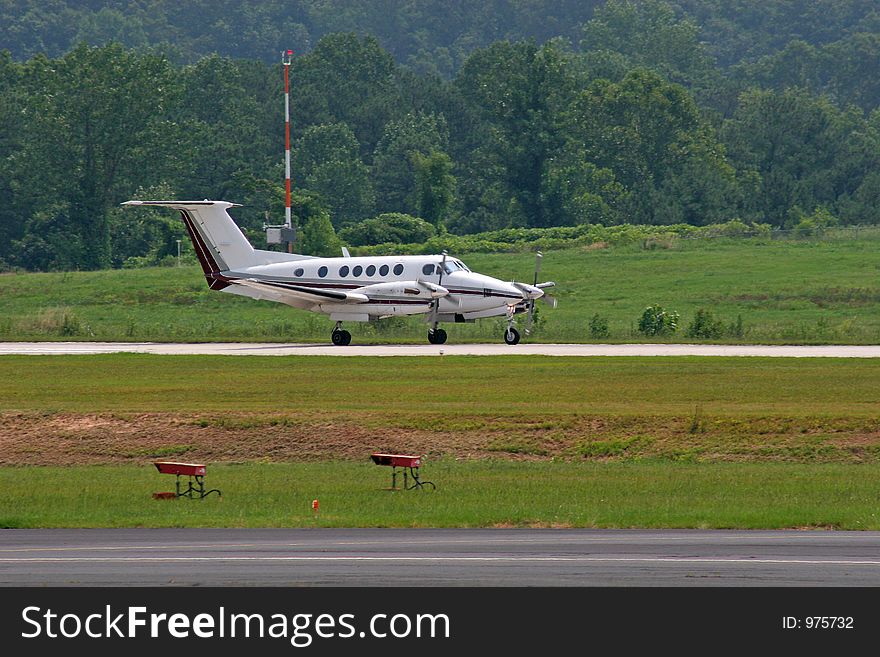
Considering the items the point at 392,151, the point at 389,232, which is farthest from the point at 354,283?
the point at 392,151

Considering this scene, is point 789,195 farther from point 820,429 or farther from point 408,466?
point 408,466

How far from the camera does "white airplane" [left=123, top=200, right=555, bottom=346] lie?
5178 centimetres

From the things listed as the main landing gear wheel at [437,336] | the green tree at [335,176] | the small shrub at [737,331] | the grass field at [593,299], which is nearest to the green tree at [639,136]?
the green tree at [335,176]

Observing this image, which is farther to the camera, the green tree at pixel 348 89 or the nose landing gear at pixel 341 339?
the green tree at pixel 348 89

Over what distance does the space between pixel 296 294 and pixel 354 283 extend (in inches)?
79.5

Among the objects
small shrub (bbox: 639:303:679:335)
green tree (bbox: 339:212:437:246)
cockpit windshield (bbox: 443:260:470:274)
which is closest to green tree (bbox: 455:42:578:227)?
green tree (bbox: 339:212:437:246)

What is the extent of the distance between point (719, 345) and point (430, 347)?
9.31 m

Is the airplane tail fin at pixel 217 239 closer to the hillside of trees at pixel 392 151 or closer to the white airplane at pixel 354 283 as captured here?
the white airplane at pixel 354 283

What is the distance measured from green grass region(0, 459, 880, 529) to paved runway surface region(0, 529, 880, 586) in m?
0.93

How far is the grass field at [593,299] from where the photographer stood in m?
58.5

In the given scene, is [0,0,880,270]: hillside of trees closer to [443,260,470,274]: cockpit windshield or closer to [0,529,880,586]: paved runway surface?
[443,260,470,274]: cockpit windshield

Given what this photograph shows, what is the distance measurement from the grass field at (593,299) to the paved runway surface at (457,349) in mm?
2771

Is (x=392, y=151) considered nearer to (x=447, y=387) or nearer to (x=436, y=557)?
(x=447, y=387)

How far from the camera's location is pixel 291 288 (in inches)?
2115
